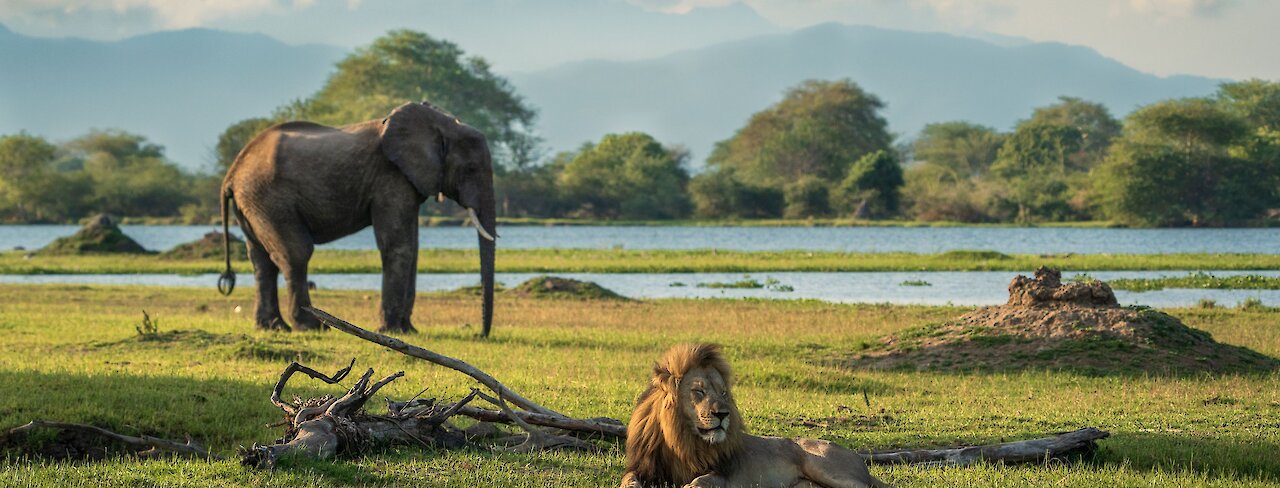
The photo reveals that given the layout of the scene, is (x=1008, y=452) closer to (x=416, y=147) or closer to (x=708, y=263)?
(x=416, y=147)

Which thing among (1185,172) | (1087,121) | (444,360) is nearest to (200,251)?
(444,360)

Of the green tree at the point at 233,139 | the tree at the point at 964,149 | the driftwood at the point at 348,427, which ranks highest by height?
the tree at the point at 964,149

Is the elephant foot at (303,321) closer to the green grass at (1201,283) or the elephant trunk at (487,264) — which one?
the elephant trunk at (487,264)

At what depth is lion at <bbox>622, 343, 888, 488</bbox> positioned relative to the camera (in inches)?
272

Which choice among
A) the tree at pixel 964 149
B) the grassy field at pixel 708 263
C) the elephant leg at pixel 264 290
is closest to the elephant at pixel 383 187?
the elephant leg at pixel 264 290

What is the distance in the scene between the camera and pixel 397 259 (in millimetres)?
19156

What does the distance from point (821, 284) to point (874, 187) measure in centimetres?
6644

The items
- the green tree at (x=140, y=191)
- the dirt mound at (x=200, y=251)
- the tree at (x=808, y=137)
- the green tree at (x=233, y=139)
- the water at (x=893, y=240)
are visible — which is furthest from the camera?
the tree at (x=808, y=137)

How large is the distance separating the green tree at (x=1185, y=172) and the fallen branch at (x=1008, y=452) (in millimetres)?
73791

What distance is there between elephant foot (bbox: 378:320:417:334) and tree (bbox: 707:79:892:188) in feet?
309

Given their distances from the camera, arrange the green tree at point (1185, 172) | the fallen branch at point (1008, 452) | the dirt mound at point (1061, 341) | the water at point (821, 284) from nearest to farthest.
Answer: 1. the fallen branch at point (1008, 452)
2. the dirt mound at point (1061, 341)
3. the water at point (821, 284)
4. the green tree at point (1185, 172)

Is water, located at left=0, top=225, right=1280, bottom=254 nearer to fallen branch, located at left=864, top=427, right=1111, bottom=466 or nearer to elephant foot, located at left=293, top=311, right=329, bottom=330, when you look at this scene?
elephant foot, located at left=293, top=311, right=329, bottom=330

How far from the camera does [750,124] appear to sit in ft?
477

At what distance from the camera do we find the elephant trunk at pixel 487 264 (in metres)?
18.7
